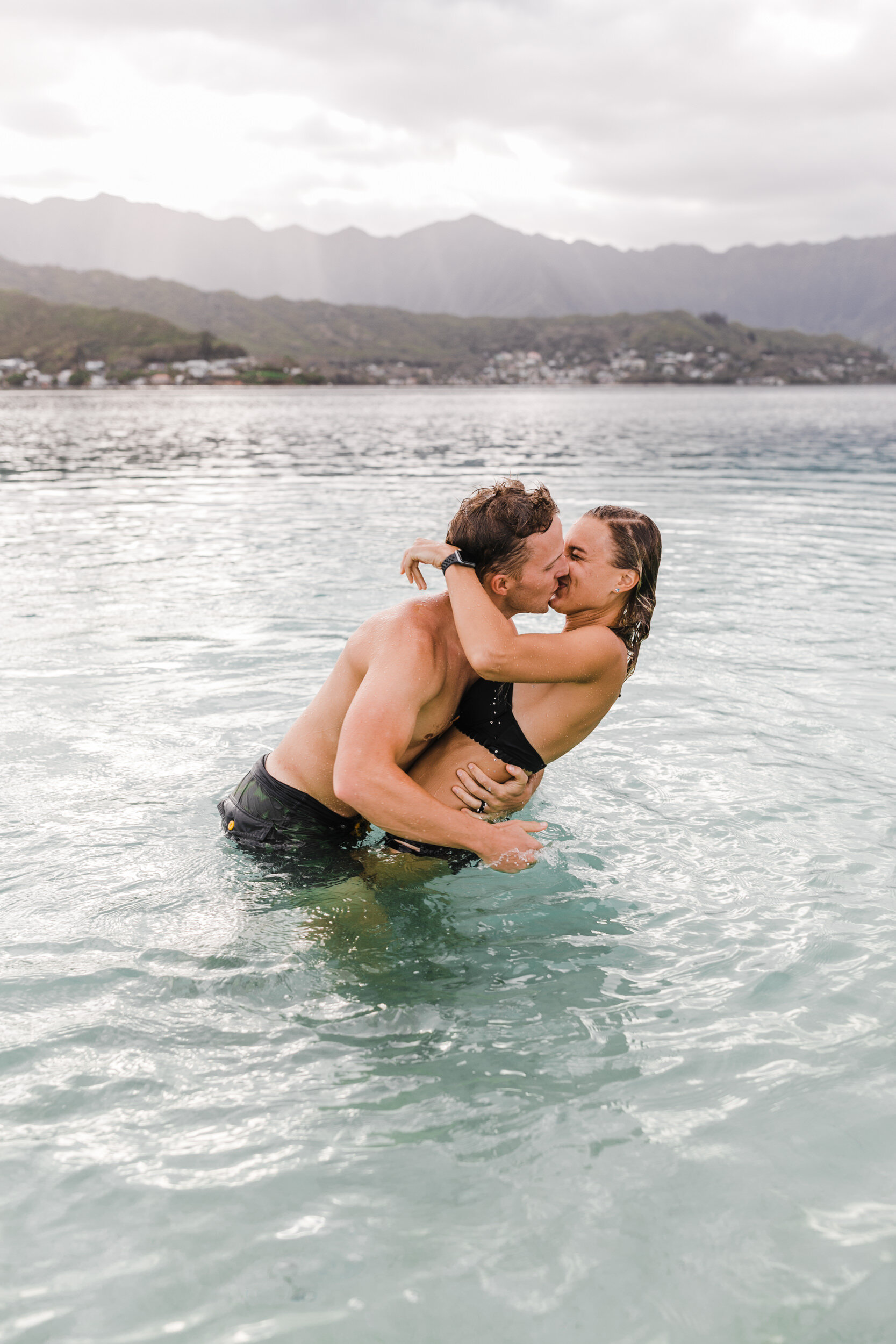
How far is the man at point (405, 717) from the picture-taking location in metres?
4.24

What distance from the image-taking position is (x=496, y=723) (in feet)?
16.9

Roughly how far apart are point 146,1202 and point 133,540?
54.9 ft

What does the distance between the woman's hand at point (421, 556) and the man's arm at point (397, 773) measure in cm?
61

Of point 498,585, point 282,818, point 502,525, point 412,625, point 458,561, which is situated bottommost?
point 282,818

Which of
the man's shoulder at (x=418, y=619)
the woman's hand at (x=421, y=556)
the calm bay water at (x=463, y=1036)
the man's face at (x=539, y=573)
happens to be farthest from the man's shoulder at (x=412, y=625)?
the calm bay water at (x=463, y=1036)

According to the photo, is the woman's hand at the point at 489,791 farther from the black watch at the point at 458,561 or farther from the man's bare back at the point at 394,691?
the black watch at the point at 458,561

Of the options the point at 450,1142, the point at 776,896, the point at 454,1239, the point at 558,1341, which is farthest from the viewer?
the point at 776,896

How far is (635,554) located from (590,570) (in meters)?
0.26

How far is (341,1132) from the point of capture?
3.56 meters

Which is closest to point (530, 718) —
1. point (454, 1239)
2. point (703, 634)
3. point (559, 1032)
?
point (559, 1032)

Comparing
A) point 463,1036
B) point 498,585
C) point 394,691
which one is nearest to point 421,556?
point 498,585

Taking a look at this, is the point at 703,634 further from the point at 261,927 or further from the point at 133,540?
Answer: the point at 133,540

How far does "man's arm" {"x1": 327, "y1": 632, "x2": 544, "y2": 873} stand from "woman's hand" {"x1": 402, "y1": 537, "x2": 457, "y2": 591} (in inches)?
23.9

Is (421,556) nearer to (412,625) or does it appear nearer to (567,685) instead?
(412,625)
